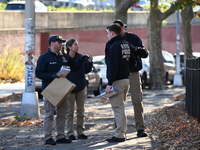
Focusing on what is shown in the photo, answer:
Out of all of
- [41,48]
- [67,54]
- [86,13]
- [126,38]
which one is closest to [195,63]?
[126,38]

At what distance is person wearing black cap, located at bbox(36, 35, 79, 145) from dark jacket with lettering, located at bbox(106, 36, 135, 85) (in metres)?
0.79

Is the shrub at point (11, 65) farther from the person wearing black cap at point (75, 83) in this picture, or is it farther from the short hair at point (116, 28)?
the short hair at point (116, 28)

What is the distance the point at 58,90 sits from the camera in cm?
953

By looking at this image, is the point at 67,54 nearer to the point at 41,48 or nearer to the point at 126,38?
the point at 126,38

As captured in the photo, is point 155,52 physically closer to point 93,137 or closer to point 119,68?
point 93,137

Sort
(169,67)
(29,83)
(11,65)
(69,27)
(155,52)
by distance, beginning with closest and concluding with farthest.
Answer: (29,83) → (155,52) → (11,65) → (169,67) → (69,27)

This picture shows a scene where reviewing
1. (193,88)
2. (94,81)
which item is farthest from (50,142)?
(94,81)

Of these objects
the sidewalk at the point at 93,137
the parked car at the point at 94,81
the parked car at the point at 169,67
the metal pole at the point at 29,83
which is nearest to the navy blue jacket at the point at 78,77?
the sidewalk at the point at 93,137

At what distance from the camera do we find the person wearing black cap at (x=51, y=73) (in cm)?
964

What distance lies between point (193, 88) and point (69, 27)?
21873 mm

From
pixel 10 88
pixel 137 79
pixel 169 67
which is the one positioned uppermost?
pixel 137 79

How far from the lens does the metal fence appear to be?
12.1m

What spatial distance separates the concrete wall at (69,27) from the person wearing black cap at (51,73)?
781 inches

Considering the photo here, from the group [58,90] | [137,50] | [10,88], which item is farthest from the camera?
[10,88]
